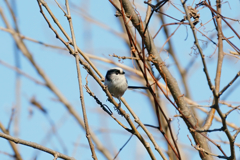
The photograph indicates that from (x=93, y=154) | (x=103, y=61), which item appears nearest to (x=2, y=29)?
(x=103, y=61)

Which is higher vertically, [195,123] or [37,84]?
[37,84]

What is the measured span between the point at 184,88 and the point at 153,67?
66.6 inches

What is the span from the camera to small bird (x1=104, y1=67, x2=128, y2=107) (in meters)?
3.19

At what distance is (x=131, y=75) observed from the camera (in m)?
3.93

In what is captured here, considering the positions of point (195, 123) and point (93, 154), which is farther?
point (195, 123)

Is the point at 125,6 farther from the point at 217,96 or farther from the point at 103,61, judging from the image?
the point at 103,61

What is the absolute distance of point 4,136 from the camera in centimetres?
168

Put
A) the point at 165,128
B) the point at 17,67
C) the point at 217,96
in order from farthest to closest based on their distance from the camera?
the point at 17,67, the point at 165,128, the point at 217,96

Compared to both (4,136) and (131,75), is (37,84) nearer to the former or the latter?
(131,75)

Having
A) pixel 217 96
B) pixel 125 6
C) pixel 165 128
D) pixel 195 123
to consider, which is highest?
pixel 125 6

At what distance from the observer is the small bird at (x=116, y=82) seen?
3.19 meters

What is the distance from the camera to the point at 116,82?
10.7ft

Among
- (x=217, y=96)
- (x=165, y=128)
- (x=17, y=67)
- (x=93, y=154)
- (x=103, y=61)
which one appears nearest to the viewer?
(x=217, y=96)

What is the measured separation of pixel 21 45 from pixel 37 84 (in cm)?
55
